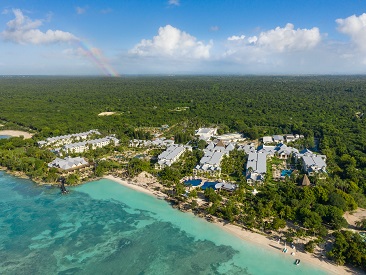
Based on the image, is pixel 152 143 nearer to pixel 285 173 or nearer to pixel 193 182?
pixel 193 182

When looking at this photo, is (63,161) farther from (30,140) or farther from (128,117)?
(128,117)

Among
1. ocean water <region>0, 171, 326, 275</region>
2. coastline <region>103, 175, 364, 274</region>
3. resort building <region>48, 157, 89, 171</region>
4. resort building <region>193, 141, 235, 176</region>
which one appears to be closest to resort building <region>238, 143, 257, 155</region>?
resort building <region>193, 141, 235, 176</region>

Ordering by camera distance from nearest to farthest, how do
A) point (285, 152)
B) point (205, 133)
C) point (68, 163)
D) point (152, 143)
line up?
point (68, 163), point (285, 152), point (152, 143), point (205, 133)

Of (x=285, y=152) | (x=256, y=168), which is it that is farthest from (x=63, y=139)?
(x=285, y=152)

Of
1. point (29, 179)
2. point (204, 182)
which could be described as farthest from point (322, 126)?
point (29, 179)

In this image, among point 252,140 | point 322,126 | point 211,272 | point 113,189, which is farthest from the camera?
point 322,126

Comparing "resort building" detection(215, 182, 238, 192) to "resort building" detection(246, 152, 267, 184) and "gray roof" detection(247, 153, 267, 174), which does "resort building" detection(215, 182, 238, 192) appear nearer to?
"resort building" detection(246, 152, 267, 184)

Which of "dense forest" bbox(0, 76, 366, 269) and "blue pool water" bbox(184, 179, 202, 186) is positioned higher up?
"dense forest" bbox(0, 76, 366, 269)
